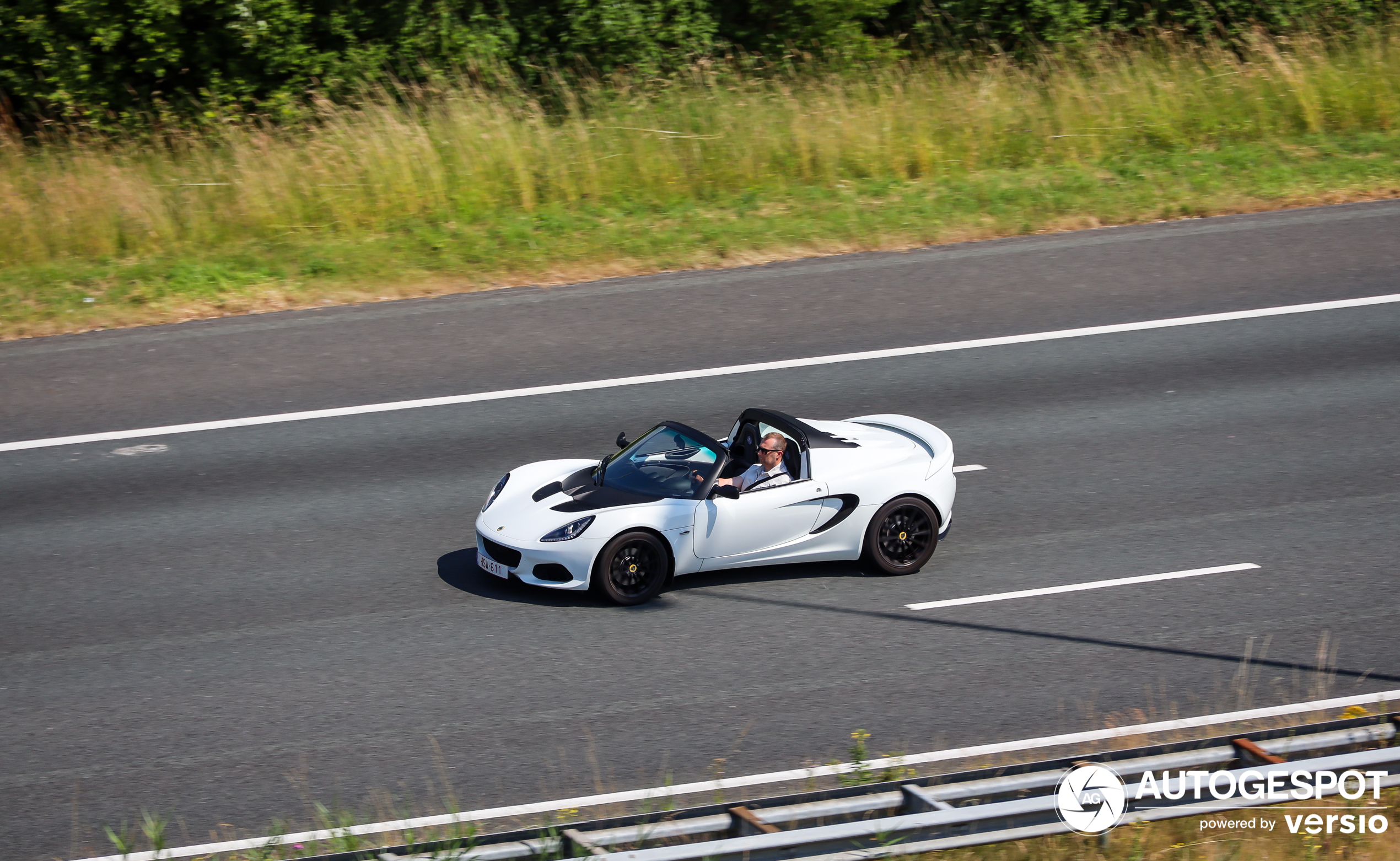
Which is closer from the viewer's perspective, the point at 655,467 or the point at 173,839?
the point at 173,839

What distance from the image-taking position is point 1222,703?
26.6ft

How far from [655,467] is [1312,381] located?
6675 millimetres

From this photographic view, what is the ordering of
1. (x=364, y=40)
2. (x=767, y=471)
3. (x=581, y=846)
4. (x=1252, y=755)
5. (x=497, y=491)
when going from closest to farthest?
(x=581, y=846)
(x=1252, y=755)
(x=767, y=471)
(x=497, y=491)
(x=364, y=40)

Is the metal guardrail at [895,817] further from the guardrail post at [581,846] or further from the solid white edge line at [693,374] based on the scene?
the solid white edge line at [693,374]

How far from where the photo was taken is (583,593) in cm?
958

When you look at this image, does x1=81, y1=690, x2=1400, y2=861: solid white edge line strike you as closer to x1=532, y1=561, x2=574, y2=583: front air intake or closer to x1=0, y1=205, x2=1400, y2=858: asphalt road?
x1=0, y1=205, x2=1400, y2=858: asphalt road

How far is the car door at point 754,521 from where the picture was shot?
30.8 ft

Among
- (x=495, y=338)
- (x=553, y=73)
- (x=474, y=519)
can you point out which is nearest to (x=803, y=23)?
(x=553, y=73)

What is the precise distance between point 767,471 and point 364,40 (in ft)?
48.4

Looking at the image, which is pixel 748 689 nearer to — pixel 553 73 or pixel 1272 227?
pixel 1272 227

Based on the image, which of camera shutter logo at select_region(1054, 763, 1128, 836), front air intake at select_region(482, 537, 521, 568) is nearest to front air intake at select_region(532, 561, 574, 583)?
front air intake at select_region(482, 537, 521, 568)

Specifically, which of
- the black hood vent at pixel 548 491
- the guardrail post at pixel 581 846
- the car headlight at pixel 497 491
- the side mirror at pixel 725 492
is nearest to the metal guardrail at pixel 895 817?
the guardrail post at pixel 581 846

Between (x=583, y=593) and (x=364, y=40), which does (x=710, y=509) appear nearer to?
(x=583, y=593)

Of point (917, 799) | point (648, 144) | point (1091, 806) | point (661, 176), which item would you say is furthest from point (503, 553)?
point (648, 144)
